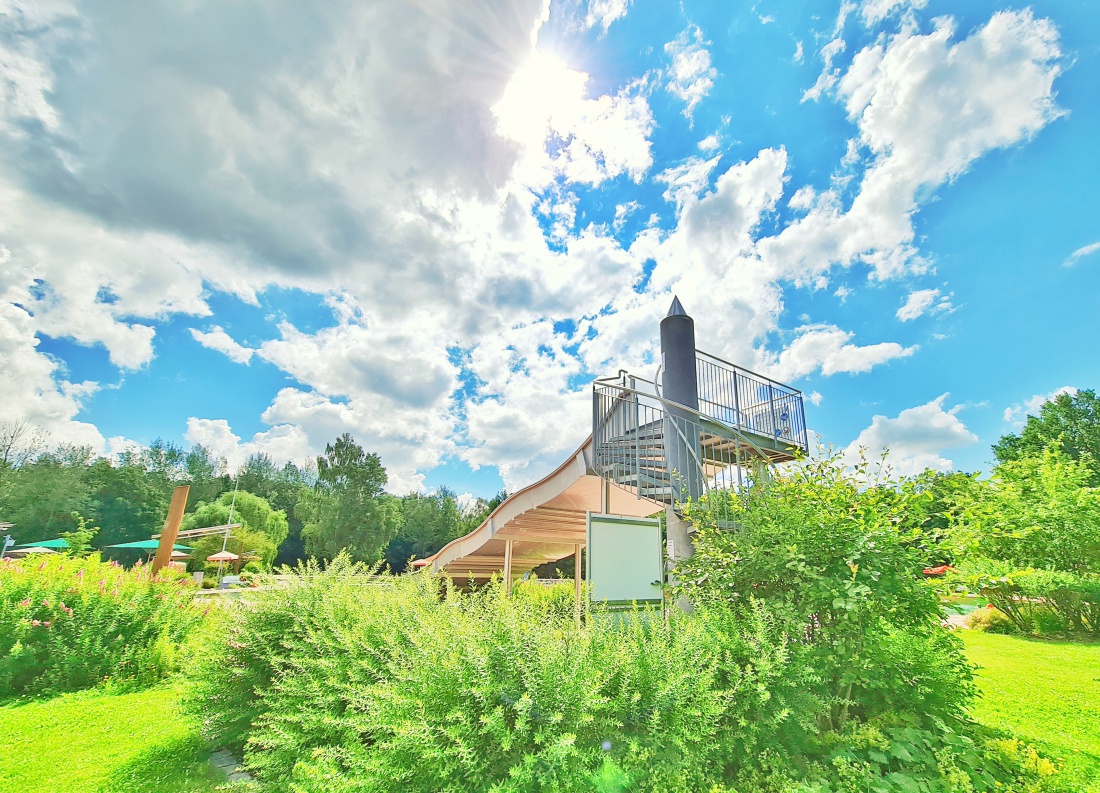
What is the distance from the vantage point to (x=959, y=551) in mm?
2867

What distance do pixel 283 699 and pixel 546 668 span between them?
6.77 ft

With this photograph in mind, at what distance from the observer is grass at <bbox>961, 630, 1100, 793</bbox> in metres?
2.91

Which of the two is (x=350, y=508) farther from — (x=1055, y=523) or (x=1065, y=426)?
(x=1065, y=426)

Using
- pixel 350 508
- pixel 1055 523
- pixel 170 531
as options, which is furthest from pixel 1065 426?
pixel 350 508

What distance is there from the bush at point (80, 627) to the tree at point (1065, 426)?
34.9 m

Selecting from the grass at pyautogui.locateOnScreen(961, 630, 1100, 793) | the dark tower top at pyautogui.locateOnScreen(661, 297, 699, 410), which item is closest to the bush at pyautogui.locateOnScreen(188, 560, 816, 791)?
the grass at pyautogui.locateOnScreen(961, 630, 1100, 793)

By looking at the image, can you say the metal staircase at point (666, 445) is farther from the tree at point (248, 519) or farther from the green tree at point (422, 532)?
the green tree at point (422, 532)

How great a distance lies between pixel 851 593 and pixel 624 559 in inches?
109

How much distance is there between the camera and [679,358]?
6.84m

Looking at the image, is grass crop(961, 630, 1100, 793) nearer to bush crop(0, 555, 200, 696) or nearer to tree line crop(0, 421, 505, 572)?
bush crop(0, 555, 200, 696)

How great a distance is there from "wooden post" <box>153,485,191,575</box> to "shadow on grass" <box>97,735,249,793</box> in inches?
197

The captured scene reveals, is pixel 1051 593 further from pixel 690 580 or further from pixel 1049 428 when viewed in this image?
pixel 1049 428

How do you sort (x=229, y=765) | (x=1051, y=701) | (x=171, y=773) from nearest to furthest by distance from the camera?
(x=171, y=773), (x=229, y=765), (x=1051, y=701)

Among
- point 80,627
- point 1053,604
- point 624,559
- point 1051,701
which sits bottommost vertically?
point 1051,701
